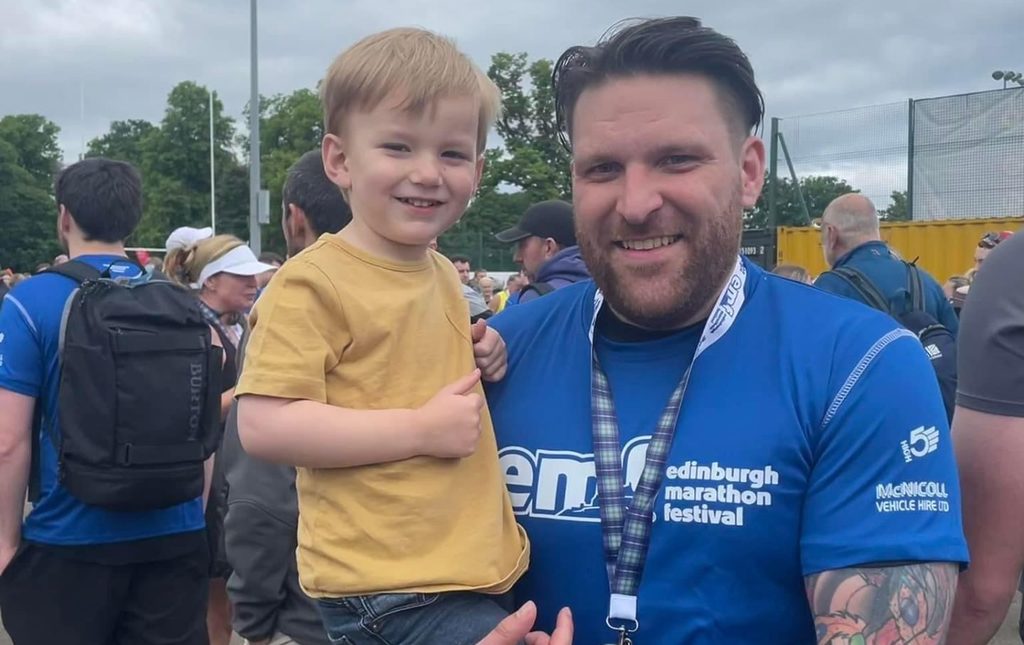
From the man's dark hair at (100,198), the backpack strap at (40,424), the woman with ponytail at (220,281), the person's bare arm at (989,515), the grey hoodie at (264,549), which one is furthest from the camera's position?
the woman with ponytail at (220,281)

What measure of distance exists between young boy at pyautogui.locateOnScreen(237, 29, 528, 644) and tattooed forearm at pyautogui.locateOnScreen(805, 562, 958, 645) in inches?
22.9

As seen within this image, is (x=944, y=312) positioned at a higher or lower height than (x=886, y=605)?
higher

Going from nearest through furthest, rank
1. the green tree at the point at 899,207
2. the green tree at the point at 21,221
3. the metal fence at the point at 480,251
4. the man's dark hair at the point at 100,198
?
the man's dark hair at the point at 100,198 → the green tree at the point at 899,207 → the metal fence at the point at 480,251 → the green tree at the point at 21,221

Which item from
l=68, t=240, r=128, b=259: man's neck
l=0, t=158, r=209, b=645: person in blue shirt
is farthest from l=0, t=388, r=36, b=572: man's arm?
l=68, t=240, r=128, b=259: man's neck

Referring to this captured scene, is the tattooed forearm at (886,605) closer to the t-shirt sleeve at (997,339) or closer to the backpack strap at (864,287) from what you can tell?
the t-shirt sleeve at (997,339)

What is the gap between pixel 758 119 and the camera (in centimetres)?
195

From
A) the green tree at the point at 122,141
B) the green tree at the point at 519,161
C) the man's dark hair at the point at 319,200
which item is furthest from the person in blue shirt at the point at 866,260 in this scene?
the green tree at the point at 122,141

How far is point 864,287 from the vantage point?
5406 mm

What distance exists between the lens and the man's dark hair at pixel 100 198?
12.6 feet

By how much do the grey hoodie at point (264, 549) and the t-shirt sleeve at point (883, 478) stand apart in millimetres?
1749

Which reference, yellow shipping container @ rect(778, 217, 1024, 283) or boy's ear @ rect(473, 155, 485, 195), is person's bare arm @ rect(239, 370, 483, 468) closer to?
boy's ear @ rect(473, 155, 485, 195)

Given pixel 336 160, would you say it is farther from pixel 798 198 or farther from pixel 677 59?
pixel 798 198

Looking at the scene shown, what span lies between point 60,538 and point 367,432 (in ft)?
7.41

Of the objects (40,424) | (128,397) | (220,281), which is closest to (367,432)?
(128,397)
